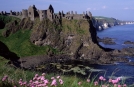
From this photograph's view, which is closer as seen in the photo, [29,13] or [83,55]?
[83,55]

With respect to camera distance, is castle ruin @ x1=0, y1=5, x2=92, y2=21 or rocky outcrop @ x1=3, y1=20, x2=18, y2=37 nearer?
castle ruin @ x1=0, y1=5, x2=92, y2=21

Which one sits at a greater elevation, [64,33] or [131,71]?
[64,33]

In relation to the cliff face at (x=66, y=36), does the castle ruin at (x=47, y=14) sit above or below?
above

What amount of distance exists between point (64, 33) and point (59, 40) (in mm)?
3822

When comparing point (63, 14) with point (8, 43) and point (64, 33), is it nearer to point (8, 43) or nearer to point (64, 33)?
point (64, 33)

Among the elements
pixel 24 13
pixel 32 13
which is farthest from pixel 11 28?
pixel 32 13

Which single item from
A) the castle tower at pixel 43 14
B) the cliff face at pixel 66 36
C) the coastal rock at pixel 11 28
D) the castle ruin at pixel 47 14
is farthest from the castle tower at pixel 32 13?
the coastal rock at pixel 11 28

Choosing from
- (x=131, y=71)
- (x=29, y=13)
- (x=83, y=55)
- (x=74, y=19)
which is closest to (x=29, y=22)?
(x=29, y=13)

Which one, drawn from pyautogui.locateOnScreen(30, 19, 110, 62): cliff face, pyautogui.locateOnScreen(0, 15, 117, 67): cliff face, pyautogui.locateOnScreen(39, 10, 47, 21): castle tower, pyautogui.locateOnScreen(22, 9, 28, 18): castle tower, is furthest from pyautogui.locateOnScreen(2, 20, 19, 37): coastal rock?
pyautogui.locateOnScreen(39, 10, 47, 21): castle tower

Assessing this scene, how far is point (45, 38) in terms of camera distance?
4033 inches

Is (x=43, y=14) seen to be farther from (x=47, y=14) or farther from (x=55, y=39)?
(x=55, y=39)

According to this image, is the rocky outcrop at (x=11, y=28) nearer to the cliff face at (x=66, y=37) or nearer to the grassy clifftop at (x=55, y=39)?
the grassy clifftop at (x=55, y=39)

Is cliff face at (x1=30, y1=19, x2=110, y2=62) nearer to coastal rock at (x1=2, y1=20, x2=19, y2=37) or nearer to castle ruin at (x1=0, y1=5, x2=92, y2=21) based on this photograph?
castle ruin at (x1=0, y1=5, x2=92, y2=21)

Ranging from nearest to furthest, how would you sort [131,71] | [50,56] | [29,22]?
[131,71], [50,56], [29,22]
